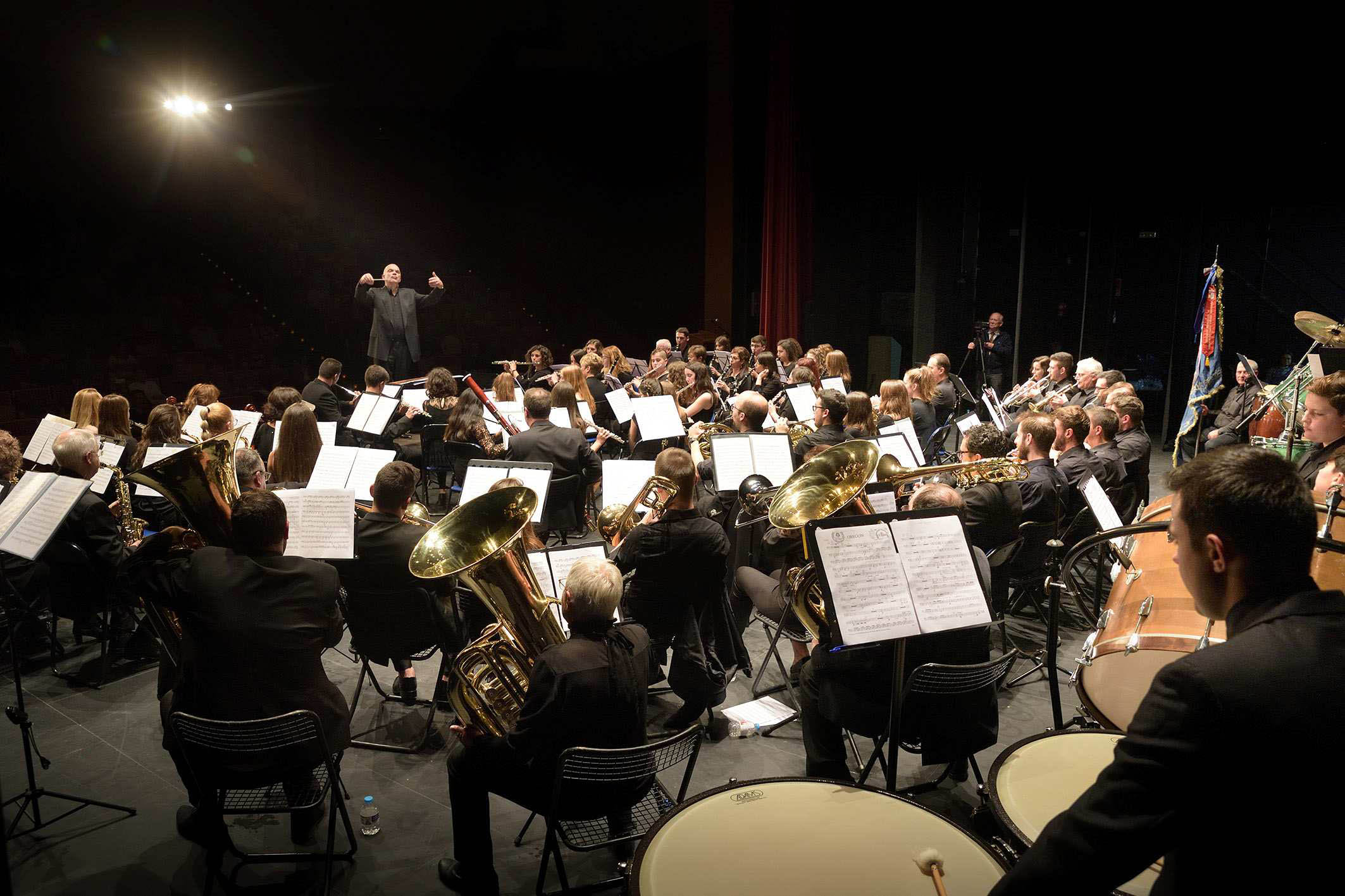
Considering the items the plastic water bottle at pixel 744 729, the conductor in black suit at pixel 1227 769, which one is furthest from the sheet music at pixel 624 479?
the conductor in black suit at pixel 1227 769

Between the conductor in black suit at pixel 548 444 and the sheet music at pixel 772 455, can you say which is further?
the conductor in black suit at pixel 548 444

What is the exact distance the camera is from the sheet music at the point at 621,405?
24.7 feet

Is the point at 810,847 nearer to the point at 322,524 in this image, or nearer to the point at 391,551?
the point at 391,551

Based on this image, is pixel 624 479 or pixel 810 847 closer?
pixel 810 847

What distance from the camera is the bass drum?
2270mm

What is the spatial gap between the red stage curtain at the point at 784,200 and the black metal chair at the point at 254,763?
1087cm

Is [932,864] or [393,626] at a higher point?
[932,864]

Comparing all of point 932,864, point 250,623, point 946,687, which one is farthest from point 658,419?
point 932,864

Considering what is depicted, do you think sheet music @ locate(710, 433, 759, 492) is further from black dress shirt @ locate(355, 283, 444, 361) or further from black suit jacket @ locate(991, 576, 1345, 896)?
black dress shirt @ locate(355, 283, 444, 361)

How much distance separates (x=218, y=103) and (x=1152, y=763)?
1132 cm

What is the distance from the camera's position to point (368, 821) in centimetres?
349

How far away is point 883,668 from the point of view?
3.18m

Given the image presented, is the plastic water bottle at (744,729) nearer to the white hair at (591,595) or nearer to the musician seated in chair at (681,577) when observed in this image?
the musician seated in chair at (681,577)

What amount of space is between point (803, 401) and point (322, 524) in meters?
4.57
